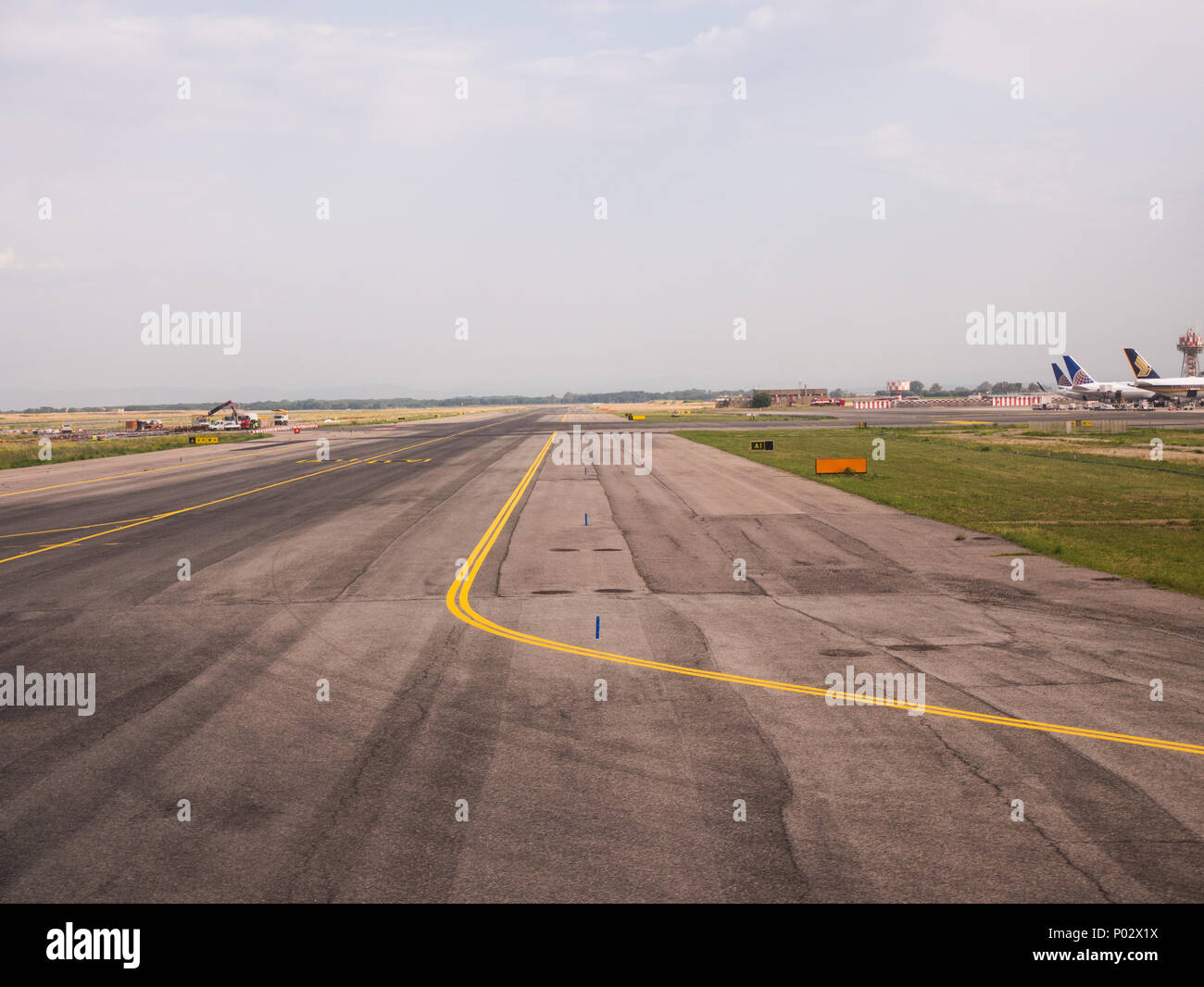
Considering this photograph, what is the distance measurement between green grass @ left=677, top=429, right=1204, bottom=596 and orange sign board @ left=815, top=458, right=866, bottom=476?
2.64ft

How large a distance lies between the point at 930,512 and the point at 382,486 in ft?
71.9

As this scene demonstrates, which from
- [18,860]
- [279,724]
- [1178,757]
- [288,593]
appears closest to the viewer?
[18,860]

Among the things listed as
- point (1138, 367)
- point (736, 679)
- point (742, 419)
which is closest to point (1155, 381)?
point (1138, 367)

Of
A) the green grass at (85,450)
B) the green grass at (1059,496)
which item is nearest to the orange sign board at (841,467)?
the green grass at (1059,496)

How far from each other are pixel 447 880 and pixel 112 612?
11.4 m

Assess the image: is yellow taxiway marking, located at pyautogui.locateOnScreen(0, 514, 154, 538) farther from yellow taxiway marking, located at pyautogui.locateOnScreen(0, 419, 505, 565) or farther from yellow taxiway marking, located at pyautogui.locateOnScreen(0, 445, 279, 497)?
yellow taxiway marking, located at pyautogui.locateOnScreen(0, 445, 279, 497)

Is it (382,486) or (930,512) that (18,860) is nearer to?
(930,512)

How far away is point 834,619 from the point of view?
44.0 ft

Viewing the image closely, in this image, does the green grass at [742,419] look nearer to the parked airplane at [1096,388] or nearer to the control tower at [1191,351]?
the parked airplane at [1096,388]

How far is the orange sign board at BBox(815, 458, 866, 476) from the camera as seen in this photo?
120 ft

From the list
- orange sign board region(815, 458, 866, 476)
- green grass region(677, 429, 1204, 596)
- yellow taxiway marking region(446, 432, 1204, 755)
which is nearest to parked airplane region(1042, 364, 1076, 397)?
green grass region(677, 429, 1204, 596)

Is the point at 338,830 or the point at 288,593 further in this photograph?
the point at 288,593

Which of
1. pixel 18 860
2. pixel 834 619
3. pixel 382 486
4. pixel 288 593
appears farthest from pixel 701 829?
pixel 382 486

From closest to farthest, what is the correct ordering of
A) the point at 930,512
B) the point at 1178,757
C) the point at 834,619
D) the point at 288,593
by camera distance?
the point at 1178,757 < the point at 834,619 < the point at 288,593 < the point at 930,512
